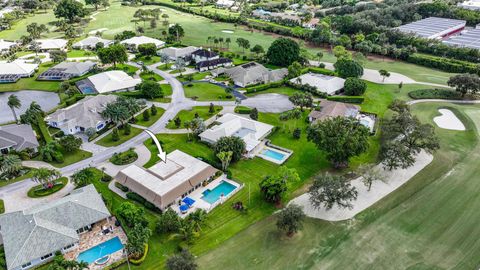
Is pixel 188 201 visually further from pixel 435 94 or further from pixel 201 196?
pixel 435 94

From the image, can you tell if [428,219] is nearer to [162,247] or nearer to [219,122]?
[162,247]

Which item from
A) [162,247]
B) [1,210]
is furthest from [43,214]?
[162,247]

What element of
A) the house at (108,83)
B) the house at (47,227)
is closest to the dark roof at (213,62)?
the house at (108,83)

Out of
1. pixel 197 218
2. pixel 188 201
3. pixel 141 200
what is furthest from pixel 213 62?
pixel 197 218

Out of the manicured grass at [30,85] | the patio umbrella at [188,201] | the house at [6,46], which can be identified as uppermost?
the patio umbrella at [188,201]

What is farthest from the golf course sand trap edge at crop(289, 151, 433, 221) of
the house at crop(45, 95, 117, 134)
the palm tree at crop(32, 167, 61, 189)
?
the house at crop(45, 95, 117, 134)

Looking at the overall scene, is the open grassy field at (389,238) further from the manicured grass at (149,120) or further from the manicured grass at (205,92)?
the manicured grass at (205,92)
